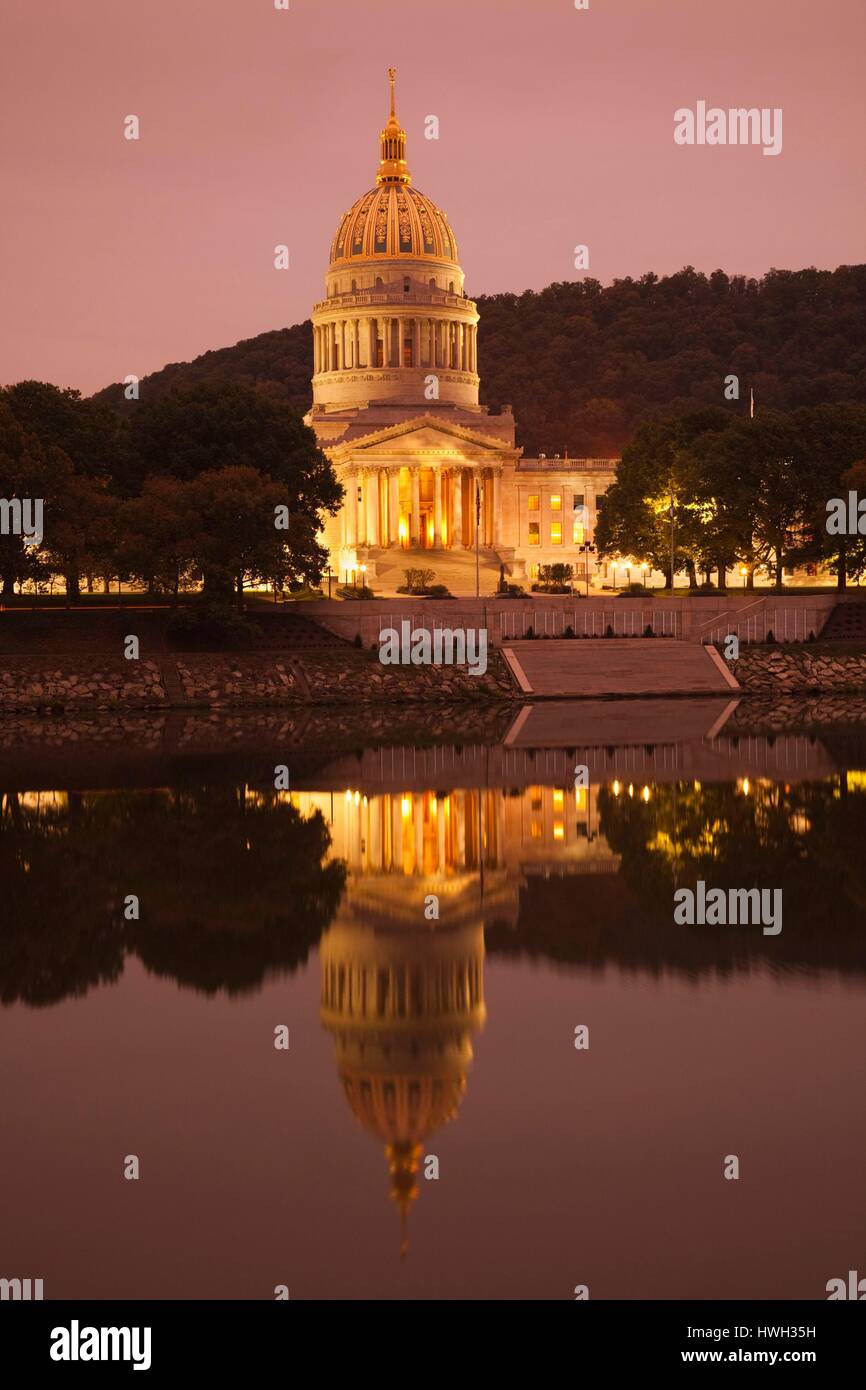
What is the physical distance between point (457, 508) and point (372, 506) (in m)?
6.55

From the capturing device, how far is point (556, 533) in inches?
5015

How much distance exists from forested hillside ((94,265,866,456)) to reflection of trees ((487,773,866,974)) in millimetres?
121762

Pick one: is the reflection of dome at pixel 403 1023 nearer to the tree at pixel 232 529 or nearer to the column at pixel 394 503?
the tree at pixel 232 529

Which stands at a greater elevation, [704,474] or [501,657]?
[704,474]

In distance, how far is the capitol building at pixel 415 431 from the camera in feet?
385

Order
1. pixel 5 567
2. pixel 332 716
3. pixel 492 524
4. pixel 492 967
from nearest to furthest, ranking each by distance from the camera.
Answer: pixel 492 967 < pixel 332 716 < pixel 5 567 < pixel 492 524

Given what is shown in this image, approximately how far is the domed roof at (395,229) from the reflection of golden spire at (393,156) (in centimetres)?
62

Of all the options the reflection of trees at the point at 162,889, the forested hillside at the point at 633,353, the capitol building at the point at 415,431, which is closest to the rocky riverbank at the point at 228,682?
the reflection of trees at the point at 162,889

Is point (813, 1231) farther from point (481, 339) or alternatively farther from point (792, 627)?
point (481, 339)

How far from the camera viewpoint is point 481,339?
178750mm

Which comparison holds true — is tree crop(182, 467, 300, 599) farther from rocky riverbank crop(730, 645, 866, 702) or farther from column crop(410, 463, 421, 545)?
column crop(410, 463, 421, 545)

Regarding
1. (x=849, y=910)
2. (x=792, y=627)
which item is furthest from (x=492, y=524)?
(x=849, y=910)

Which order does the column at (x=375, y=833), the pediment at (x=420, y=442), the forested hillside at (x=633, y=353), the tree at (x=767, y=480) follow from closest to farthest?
the column at (x=375, y=833) → the tree at (x=767, y=480) → the pediment at (x=420, y=442) → the forested hillside at (x=633, y=353)

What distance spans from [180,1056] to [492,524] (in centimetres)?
10516
